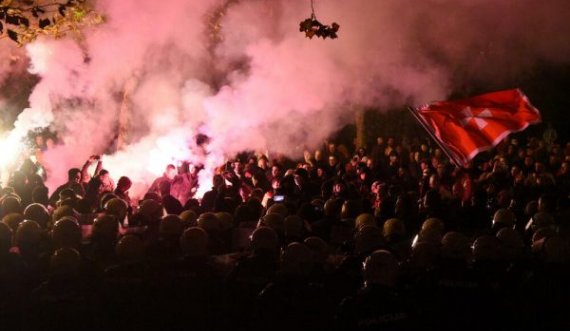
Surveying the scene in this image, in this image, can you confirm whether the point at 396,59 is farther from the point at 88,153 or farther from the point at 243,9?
the point at 88,153

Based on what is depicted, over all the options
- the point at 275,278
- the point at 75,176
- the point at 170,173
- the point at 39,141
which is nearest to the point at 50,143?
the point at 39,141

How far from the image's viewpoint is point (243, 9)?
500 inches

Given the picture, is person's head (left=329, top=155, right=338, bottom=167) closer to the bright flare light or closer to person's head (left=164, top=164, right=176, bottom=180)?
person's head (left=164, top=164, right=176, bottom=180)

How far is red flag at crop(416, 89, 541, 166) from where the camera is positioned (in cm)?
840

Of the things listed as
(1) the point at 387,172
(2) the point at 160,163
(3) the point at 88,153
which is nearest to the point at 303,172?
(1) the point at 387,172

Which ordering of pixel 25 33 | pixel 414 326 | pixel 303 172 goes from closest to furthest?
pixel 414 326 < pixel 25 33 < pixel 303 172

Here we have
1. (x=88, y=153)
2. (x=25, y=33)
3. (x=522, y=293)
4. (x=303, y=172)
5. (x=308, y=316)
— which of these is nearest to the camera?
(x=308, y=316)

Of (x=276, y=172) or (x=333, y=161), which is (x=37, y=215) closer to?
(x=276, y=172)

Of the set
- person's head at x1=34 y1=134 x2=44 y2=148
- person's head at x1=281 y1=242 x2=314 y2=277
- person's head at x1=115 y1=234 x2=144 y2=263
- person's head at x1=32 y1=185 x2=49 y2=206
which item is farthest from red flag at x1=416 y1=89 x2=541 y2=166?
person's head at x1=34 y1=134 x2=44 y2=148

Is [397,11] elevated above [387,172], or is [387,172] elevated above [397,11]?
[397,11]

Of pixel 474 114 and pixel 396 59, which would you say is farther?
pixel 396 59

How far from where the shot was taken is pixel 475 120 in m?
8.59

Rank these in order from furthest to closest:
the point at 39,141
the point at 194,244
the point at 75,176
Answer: the point at 39,141 → the point at 75,176 → the point at 194,244

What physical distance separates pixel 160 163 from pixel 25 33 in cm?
412
